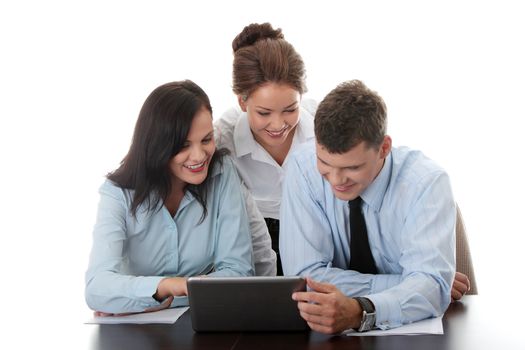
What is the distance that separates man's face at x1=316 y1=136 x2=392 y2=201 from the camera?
2.21 metres

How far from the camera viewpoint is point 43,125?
484cm

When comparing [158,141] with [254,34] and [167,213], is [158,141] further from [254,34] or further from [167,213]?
[254,34]

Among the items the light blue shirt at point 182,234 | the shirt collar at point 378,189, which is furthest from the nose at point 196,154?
the shirt collar at point 378,189

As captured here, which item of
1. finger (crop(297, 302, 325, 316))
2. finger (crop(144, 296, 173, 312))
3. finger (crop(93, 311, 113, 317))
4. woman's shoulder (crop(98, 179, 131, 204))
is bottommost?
finger (crop(93, 311, 113, 317))

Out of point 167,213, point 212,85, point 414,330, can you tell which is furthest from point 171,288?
point 212,85

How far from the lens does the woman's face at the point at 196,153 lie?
99.9 inches

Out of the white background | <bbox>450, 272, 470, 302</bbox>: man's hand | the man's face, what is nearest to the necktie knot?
the man's face

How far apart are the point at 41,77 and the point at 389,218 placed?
302 cm

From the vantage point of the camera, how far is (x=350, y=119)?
221cm

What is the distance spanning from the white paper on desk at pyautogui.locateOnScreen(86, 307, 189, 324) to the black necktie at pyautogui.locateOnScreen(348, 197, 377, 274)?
21.3 inches

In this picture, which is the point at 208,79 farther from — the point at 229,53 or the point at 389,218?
the point at 389,218

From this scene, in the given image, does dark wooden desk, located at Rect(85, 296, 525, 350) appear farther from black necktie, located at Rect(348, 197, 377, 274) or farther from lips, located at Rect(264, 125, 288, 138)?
lips, located at Rect(264, 125, 288, 138)

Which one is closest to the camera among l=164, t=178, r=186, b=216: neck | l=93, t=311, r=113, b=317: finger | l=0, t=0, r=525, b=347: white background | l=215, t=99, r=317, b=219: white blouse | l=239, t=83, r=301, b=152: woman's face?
l=93, t=311, r=113, b=317: finger

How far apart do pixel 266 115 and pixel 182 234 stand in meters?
0.54
